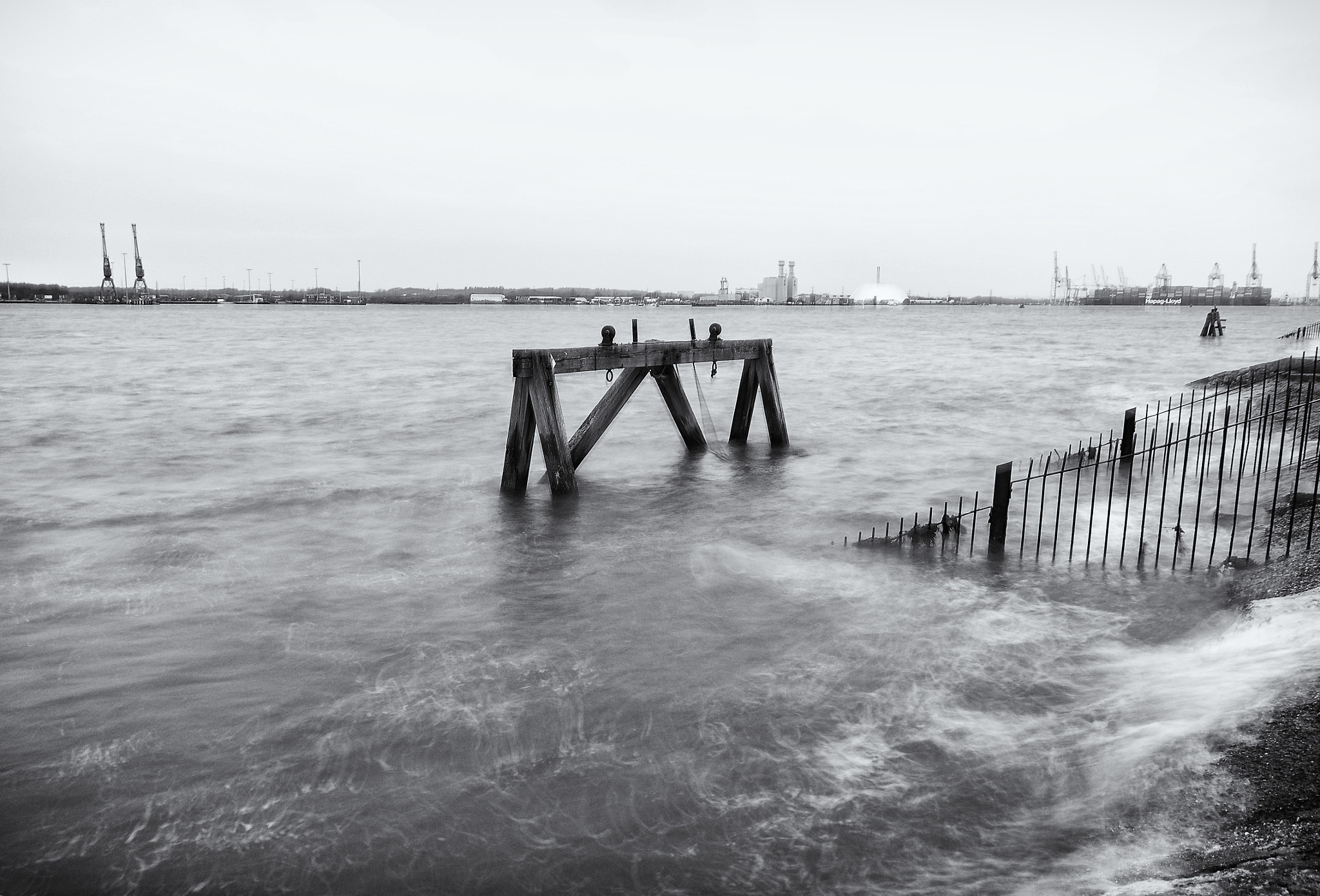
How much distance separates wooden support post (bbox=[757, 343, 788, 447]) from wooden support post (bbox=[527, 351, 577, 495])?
5953 mm

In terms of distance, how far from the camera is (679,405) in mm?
18062

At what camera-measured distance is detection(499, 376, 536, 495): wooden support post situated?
45.4 ft

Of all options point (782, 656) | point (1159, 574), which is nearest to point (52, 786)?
point (782, 656)

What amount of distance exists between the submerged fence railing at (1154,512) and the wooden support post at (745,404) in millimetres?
5922

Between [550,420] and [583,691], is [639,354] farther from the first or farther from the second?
[583,691]

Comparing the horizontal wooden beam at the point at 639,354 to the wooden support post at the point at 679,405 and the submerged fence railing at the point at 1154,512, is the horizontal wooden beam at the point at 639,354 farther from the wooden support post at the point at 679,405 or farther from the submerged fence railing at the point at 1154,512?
the submerged fence railing at the point at 1154,512

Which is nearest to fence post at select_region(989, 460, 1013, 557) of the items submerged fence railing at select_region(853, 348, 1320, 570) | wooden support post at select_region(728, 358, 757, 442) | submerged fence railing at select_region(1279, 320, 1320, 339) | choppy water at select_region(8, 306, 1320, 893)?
submerged fence railing at select_region(853, 348, 1320, 570)

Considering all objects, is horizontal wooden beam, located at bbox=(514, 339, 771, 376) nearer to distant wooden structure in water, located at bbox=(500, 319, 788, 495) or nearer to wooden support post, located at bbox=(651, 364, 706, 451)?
distant wooden structure in water, located at bbox=(500, 319, 788, 495)

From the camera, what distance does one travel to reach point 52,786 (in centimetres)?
598

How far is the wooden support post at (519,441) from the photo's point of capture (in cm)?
1383

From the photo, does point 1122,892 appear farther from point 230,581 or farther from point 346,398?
point 346,398

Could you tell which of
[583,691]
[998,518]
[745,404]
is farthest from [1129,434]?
[583,691]

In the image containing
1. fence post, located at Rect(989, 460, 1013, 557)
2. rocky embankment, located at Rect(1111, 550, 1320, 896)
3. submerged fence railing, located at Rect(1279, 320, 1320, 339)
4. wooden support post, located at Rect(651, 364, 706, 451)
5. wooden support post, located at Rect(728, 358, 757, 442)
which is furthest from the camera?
submerged fence railing, located at Rect(1279, 320, 1320, 339)

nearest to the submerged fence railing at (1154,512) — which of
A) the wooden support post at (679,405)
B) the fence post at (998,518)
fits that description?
the fence post at (998,518)
